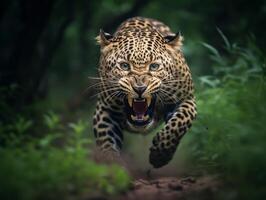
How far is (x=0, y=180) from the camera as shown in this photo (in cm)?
622

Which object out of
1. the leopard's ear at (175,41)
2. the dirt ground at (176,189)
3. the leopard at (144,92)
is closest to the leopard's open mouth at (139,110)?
the leopard at (144,92)

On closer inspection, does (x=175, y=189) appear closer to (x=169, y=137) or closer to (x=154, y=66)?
(x=169, y=137)

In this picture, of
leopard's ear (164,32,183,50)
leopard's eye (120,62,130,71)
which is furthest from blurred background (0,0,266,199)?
leopard's eye (120,62,130,71)

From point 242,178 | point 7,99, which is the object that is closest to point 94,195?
point 242,178

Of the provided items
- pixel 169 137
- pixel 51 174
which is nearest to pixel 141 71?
pixel 169 137

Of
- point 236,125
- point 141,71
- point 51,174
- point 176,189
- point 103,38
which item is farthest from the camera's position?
point 103,38

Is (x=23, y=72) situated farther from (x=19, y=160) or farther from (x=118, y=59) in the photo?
(x=19, y=160)

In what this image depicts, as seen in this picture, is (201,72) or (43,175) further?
(201,72)

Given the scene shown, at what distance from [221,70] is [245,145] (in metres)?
4.09

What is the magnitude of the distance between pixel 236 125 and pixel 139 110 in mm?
1611

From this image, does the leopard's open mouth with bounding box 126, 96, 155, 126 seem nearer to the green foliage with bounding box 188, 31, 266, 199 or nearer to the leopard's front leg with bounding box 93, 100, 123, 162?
the leopard's front leg with bounding box 93, 100, 123, 162

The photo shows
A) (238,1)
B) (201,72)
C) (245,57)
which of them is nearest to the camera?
(245,57)

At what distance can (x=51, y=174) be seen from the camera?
6.36 metres

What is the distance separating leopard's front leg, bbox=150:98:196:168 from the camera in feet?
29.1
